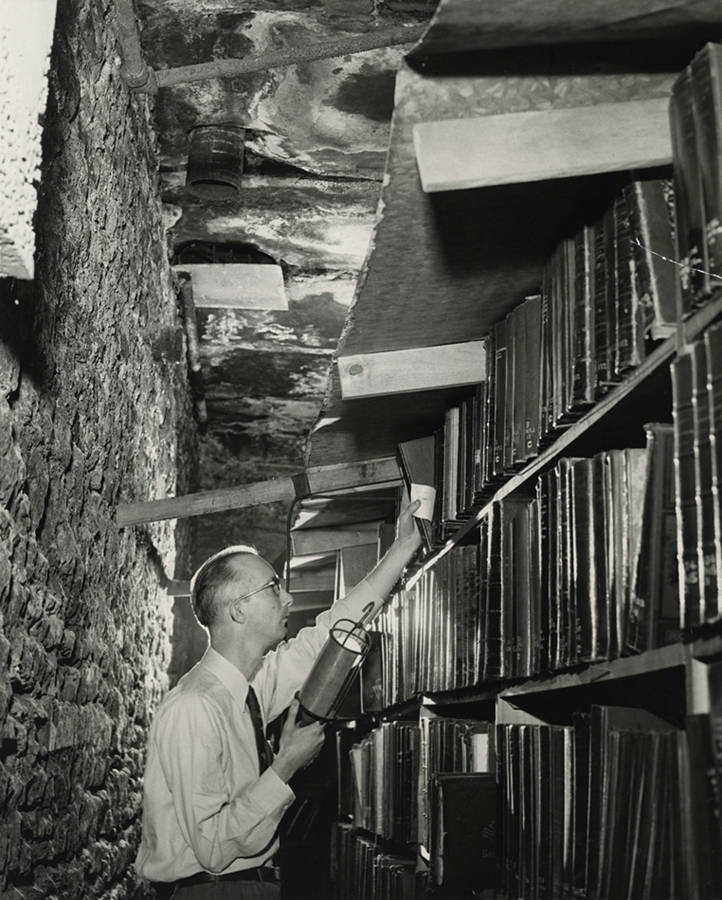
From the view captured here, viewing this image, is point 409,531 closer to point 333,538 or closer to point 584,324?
point 584,324

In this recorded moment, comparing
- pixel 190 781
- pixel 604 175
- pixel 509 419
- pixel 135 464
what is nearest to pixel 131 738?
pixel 135 464

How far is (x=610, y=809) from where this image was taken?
1.46 meters

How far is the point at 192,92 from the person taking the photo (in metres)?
3.61

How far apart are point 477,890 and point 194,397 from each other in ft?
15.4

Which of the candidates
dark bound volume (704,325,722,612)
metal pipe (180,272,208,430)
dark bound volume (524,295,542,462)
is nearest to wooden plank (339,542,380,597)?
metal pipe (180,272,208,430)

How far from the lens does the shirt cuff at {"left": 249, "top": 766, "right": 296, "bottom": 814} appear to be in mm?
2406

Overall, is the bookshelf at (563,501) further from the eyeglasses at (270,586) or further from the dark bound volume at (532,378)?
the eyeglasses at (270,586)

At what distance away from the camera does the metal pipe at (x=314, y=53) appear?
10.00 feet

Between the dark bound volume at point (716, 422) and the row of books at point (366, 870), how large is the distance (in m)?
2.07

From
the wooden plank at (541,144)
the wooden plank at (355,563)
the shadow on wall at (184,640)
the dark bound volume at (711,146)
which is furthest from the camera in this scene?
the shadow on wall at (184,640)

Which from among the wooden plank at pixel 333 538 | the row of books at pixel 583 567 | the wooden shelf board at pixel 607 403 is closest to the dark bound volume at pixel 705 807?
the row of books at pixel 583 567

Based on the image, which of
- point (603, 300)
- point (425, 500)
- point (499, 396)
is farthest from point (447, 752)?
point (603, 300)

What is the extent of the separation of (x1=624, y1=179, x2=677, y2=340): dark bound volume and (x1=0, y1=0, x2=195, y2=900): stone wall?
120 cm

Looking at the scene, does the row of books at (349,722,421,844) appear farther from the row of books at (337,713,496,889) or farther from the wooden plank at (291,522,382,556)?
the wooden plank at (291,522,382,556)
